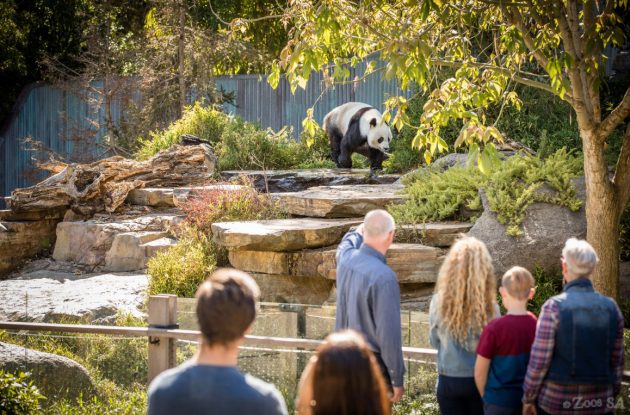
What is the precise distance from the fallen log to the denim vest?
9.31 metres

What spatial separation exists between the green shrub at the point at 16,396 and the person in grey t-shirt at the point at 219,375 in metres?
2.85

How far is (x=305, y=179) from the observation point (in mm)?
11930

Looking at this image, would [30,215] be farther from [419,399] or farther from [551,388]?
[551,388]

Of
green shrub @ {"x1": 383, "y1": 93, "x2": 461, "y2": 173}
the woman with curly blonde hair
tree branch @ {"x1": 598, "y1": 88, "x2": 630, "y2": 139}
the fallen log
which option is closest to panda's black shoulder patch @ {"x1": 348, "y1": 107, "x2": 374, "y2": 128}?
green shrub @ {"x1": 383, "y1": 93, "x2": 461, "y2": 173}

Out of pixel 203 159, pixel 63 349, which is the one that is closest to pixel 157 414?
pixel 63 349

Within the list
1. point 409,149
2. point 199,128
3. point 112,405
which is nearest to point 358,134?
point 409,149

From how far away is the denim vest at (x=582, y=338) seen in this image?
358cm

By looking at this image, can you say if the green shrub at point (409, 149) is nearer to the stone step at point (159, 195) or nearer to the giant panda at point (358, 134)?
the giant panda at point (358, 134)

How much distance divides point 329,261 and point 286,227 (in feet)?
2.17

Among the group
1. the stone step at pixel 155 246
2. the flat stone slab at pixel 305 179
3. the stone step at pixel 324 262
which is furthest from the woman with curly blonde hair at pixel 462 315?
the flat stone slab at pixel 305 179

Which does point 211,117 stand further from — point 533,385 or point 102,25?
point 533,385

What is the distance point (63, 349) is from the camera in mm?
6086

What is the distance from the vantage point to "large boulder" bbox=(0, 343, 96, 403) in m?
5.85

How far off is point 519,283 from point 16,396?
329 cm
